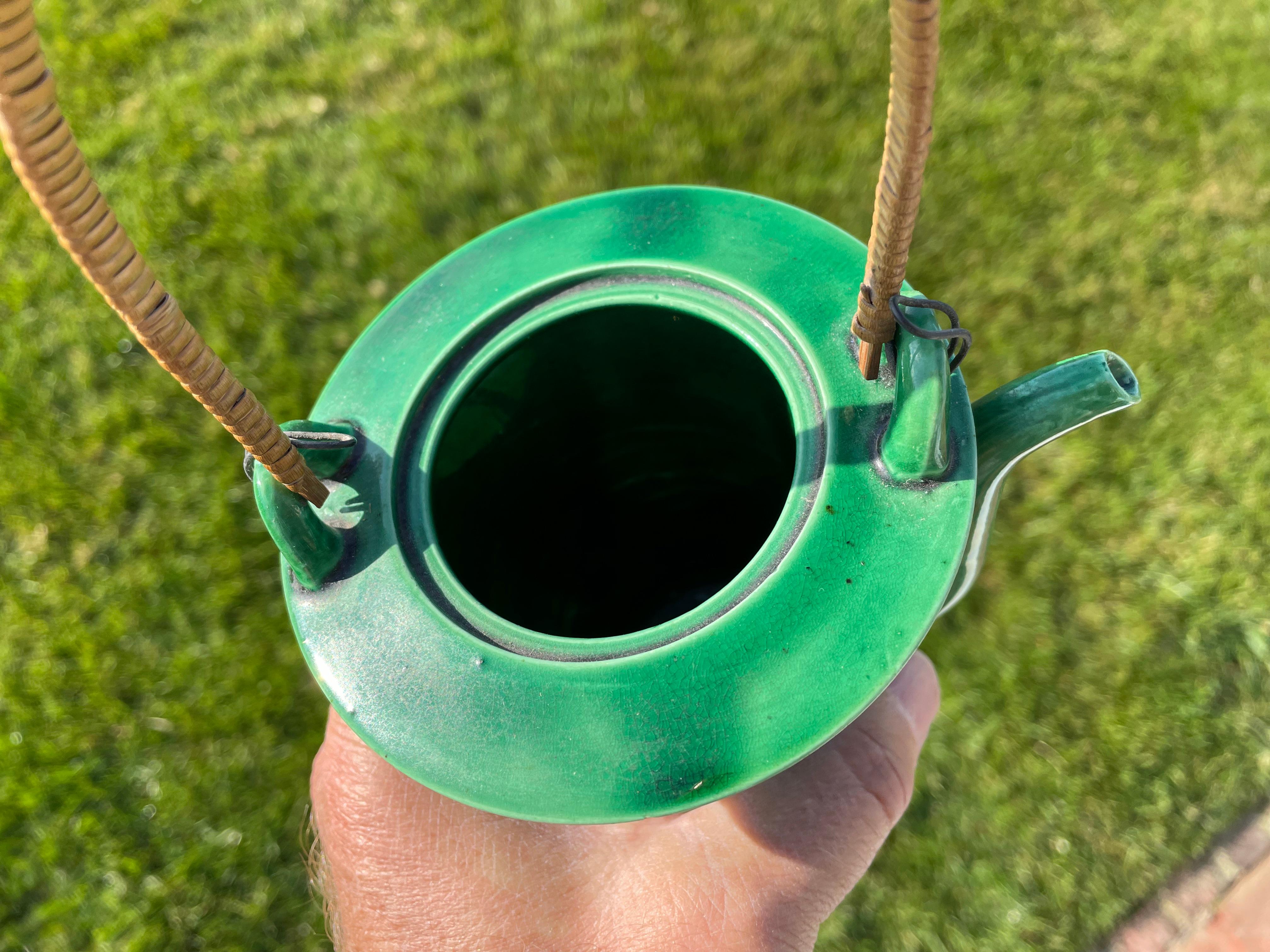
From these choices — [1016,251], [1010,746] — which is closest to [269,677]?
[1010,746]

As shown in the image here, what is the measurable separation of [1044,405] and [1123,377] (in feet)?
0.27

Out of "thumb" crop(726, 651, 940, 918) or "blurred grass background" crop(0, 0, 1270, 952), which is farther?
"blurred grass background" crop(0, 0, 1270, 952)

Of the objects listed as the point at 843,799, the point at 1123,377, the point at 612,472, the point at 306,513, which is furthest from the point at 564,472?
the point at 1123,377

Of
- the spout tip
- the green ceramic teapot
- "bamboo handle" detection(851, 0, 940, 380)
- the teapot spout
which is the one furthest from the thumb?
"bamboo handle" detection(851, 0, 940, 380)

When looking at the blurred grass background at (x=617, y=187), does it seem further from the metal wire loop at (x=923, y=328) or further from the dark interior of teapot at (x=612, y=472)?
the metal wire loop at (x=923, y=328)

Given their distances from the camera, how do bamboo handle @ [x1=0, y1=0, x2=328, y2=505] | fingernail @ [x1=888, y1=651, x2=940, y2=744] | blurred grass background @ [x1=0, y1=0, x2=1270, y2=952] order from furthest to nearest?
blurred grass background @ [x1=0, y1=0, x2=1270, y2=952] < fingernail @ [x1=888, y1=651, x2=940, y2=744] < bamboo handle @ [x1=0, y1=0, x2=328, y2=505]

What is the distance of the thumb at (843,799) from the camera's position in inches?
44.9

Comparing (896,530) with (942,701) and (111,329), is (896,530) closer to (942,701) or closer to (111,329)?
(942,701)

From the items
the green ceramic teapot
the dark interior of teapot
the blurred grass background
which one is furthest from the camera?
the blurred grass background

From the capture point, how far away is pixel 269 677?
2133mm

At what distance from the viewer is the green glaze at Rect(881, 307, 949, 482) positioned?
0.78 meters

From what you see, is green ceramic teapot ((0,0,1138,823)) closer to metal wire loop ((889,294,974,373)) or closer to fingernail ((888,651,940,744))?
metal wire loop ((889,294,974,373))

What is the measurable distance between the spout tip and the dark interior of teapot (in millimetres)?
339

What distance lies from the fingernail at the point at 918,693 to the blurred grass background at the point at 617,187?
0.76 metres
